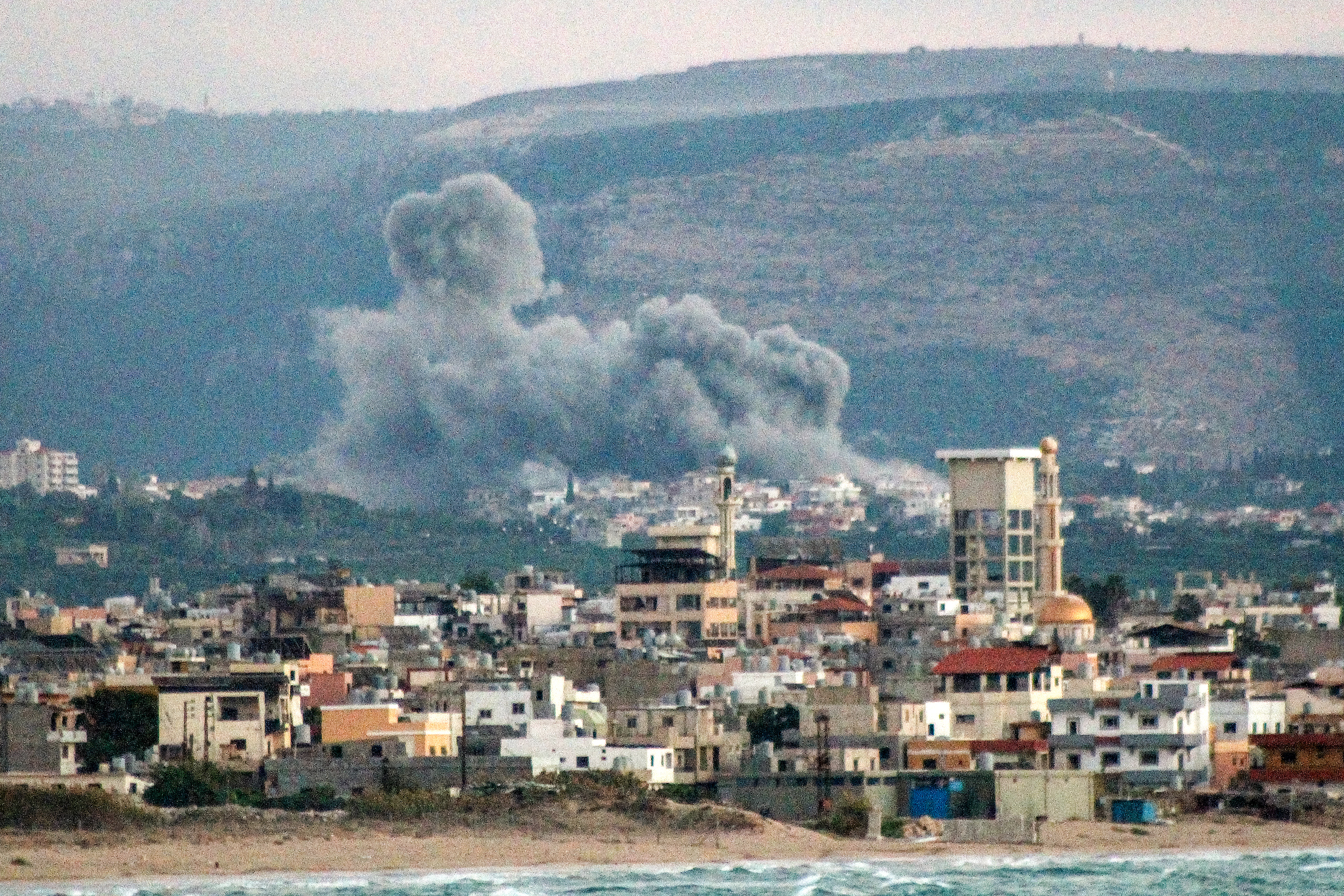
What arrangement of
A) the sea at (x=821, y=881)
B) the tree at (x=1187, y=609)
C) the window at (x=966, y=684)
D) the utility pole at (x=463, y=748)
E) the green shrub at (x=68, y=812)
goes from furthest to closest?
the tree at (x=1187, y=609), the window at (x=966, y=684), the utility pole at (x=463, y=748), the green shrub at (x=68, y=812), the sea at (x=821, y=881)

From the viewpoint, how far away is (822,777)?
70062mm

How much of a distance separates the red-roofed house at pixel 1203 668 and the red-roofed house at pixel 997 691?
2607 millimetres

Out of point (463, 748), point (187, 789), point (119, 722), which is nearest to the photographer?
point (187, 789)

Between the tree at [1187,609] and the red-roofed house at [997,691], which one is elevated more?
the tree at [1187,609]

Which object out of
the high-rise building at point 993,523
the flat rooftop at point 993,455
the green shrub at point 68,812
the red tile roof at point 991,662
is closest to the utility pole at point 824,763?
the red tile roof at point 991,662

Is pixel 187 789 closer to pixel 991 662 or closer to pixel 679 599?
pixel 991 662

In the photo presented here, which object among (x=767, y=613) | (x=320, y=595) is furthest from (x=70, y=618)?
(x=767, y=613)

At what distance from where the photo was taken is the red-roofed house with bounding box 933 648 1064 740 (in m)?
77.8

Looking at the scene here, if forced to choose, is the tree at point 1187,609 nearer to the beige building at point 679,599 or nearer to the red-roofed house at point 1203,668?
the beige building at point 679,599

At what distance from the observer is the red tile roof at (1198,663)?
84375 mm

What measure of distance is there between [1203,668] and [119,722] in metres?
22.6

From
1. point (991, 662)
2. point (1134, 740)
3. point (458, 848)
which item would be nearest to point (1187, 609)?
point (991, 662)

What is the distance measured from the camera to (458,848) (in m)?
64.4

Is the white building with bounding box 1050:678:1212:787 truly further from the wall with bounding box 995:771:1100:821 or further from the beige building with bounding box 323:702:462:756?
the beige building with bounding box 323:702:462:756
